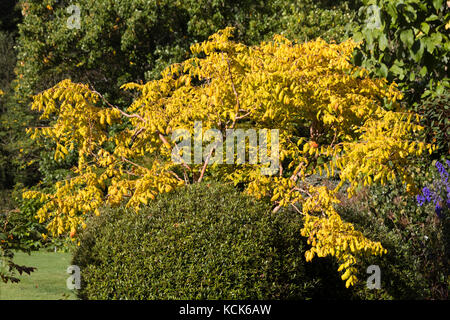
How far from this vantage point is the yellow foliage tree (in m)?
4.71

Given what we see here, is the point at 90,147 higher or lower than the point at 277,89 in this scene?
lower

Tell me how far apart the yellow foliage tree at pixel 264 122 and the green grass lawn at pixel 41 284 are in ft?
2.67

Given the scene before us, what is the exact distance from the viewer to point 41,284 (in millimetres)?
6023

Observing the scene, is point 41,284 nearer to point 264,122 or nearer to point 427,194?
point 264,122

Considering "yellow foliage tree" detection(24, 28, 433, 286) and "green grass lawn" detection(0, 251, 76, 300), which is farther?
"green grass lawn" detection(0, 251, 76, 300)

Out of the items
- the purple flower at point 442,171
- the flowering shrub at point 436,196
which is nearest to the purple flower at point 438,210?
the flowering shrub at point 436,196

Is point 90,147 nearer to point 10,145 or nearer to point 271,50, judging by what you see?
point 271,50

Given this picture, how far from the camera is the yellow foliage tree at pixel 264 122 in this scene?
4.71m

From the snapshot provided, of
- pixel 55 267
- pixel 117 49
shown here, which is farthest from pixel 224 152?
pixel 117 49

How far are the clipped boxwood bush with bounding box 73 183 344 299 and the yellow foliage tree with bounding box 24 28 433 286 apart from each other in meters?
0.22

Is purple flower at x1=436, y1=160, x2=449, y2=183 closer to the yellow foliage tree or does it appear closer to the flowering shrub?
the flowering shrub

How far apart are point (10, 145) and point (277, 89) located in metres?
11.3

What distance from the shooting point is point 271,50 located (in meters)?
5.91

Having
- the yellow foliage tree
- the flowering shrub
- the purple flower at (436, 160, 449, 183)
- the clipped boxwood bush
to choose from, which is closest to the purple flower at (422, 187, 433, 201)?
the flowering shrub
